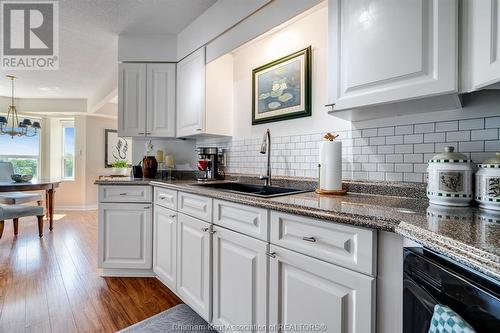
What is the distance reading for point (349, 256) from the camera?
0.95 metres

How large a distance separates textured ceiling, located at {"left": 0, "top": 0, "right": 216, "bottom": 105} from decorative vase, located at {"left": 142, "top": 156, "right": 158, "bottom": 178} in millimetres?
1308

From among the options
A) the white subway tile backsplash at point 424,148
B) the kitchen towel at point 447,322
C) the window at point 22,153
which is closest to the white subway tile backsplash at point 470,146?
the white subway tile backsplash at point 424,148

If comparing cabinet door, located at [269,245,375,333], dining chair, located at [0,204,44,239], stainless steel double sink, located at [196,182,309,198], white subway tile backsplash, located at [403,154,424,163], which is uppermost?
white subway tile backsplash, located at [403,154,424,163]

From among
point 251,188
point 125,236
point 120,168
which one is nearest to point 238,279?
point 251,188

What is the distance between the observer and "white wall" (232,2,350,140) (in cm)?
179

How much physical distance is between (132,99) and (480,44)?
9.17 feet

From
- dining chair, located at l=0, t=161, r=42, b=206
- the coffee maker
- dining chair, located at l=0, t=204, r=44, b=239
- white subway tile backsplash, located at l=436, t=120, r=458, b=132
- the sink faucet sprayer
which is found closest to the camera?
white subway tile backsplash, located at l=436, t=120, r=458, b=132

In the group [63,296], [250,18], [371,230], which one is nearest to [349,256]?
[371,230]

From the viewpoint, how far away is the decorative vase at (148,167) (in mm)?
2848

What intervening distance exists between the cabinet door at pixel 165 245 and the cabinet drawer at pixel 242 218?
60 centimetres

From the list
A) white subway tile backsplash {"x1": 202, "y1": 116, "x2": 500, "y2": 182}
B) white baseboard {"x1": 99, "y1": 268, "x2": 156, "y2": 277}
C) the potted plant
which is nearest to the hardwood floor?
white baseboard {"x1": 99, "y1": 268, "x2": 156, "y2": 277}

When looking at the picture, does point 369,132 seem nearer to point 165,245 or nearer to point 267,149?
point 267,149

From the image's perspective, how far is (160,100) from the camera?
2.82m

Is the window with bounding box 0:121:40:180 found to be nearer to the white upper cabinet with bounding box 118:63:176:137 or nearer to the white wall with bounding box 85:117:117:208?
the white wall with bounding box 85:117:117:208
